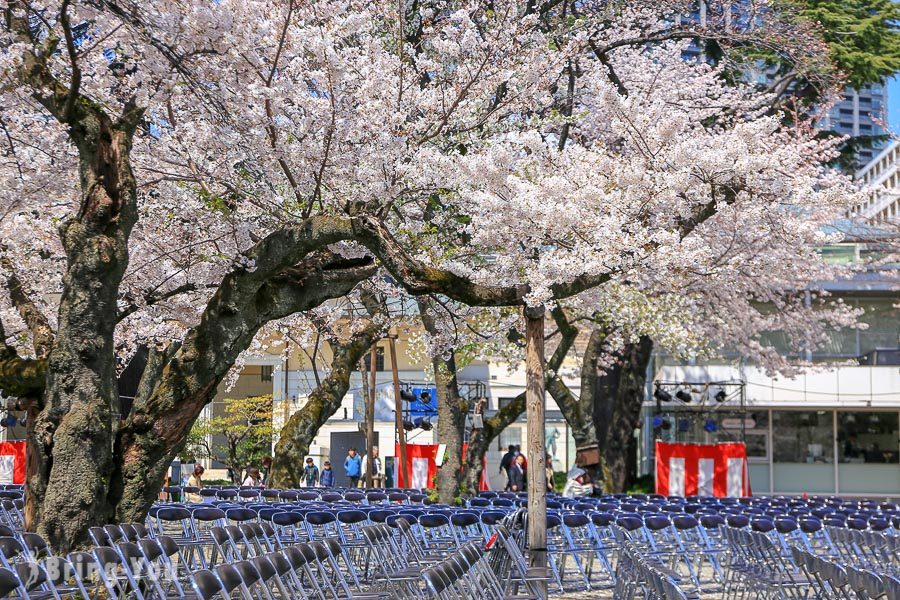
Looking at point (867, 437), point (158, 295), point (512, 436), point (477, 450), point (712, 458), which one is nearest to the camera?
point (158, 295)

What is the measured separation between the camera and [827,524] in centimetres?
1136

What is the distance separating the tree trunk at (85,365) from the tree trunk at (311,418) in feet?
26.3

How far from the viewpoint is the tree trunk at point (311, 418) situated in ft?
53.9

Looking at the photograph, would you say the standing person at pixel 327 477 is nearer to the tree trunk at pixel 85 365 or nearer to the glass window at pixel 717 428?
the glass window at pixel 717 428

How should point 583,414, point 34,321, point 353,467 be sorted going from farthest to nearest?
point 353,467, point 583,414, point 34,321

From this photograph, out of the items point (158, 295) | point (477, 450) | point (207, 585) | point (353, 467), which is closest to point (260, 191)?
point (158, 295)

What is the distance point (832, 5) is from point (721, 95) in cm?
279

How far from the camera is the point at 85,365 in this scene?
8109 mm

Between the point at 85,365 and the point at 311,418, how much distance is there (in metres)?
8.50

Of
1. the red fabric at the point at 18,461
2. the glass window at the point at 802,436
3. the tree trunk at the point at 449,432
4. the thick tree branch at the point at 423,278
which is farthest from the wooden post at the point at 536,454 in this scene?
the glass window at the point at 802,436

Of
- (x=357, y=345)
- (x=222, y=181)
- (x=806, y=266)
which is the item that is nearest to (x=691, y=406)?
(x=806, y=266)

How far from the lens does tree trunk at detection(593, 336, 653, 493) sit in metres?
20.5

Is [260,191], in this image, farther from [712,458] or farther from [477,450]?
[712,458]

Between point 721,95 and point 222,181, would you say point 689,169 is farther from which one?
point 721,95
